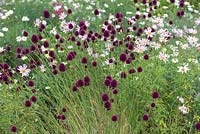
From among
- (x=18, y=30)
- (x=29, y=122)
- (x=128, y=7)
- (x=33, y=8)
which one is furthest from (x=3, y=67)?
(x=128, y=7)

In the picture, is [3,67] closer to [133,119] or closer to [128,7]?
[133,119]

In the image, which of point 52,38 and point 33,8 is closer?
point 52,38

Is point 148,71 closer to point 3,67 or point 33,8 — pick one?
point 3,67

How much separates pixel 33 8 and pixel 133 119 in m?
3.00

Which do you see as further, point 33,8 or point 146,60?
point 33,8

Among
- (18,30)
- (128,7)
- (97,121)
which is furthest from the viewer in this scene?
(128,7)

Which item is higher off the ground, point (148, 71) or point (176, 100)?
point (148, 71)

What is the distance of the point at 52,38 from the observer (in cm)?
521

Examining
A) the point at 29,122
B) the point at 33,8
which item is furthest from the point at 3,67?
the point at 33,8

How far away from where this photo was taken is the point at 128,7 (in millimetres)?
6848

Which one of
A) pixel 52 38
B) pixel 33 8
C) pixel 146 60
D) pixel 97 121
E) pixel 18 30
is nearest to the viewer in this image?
pixel 97 121

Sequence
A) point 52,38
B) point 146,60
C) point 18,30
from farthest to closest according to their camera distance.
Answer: point 18,30 < point 52,38 < point 146,60

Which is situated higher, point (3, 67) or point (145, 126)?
point (3, 67)

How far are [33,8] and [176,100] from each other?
301 centimetres
